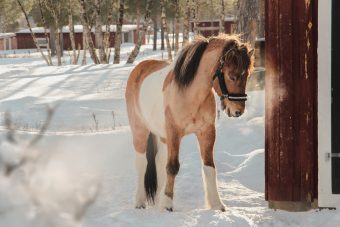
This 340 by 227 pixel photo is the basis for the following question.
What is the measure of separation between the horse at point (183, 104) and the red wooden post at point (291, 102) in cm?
65

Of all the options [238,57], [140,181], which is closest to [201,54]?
[238,57]

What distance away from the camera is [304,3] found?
540 centimetres

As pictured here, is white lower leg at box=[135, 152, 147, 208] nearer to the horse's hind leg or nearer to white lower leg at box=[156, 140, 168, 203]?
the horse's hind leg

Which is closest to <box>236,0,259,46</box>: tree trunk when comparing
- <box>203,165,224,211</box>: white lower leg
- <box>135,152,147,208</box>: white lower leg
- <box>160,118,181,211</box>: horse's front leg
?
<box>135,152,147,208</box>: white lower leg

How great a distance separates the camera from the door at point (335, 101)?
5359mm

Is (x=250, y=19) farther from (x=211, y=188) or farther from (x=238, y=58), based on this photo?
(x=238, y=58)

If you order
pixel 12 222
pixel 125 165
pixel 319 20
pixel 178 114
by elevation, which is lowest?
pixel 125 165

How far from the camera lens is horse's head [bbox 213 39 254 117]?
472 centimetres

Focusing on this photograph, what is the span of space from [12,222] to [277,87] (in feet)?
16.4

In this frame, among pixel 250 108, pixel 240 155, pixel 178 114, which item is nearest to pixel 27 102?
pixel 250 108

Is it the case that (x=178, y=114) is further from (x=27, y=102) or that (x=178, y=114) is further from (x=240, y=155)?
(x=27, y=102)

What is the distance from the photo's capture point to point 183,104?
16.9ft

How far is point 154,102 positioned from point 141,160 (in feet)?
2.61

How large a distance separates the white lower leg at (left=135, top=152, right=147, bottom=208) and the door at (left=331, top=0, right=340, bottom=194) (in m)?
1.97
